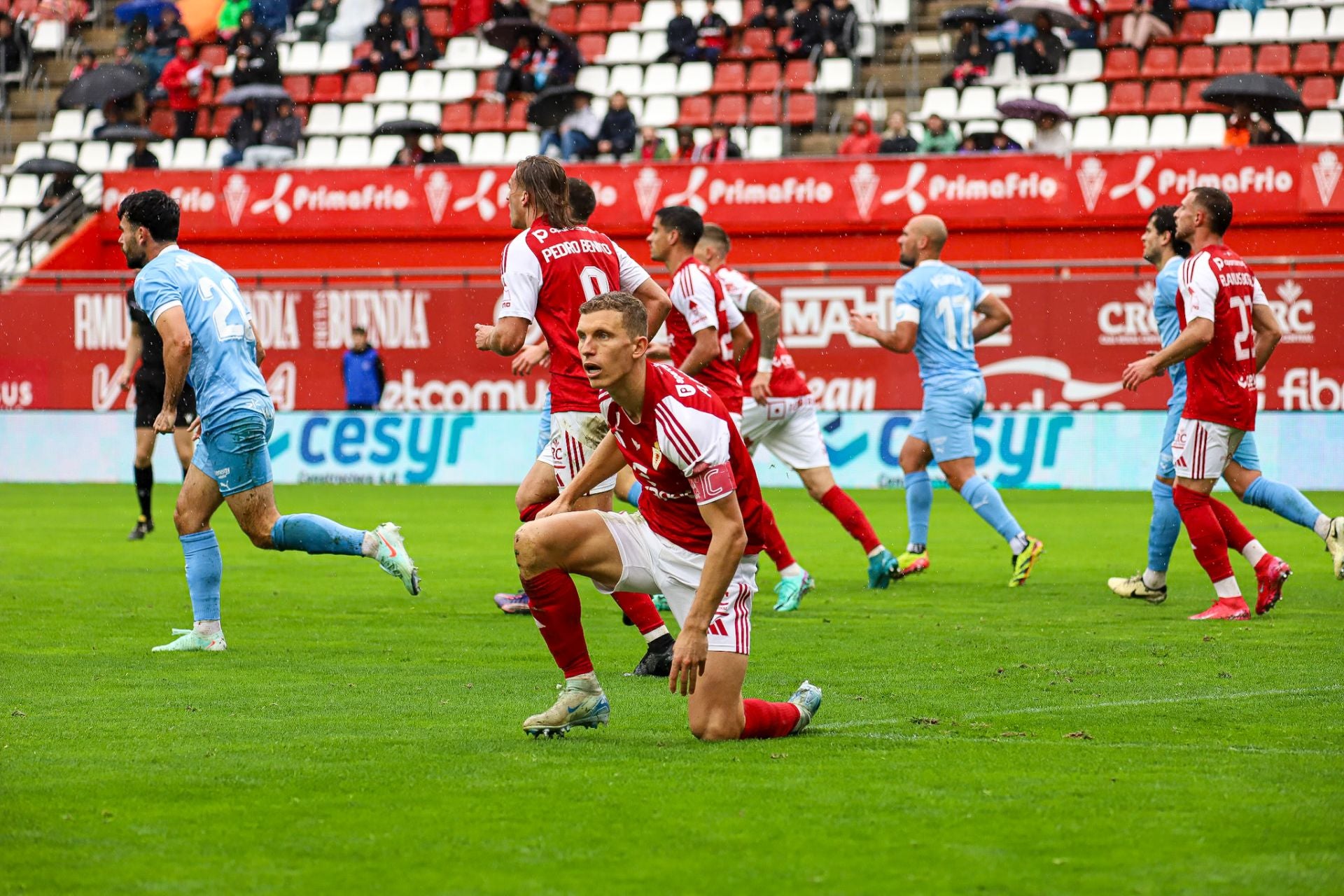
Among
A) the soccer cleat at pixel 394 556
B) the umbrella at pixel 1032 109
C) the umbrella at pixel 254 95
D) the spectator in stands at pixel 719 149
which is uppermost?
the umbrella at pixel 254 95

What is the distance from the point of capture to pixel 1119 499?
60.5ft

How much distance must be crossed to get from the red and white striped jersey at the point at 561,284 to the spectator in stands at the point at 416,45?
854 inches

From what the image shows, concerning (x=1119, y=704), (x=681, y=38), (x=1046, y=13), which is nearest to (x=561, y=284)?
(x=1119, y=704)

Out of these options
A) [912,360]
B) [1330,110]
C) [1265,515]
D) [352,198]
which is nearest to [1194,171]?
[1330,110]

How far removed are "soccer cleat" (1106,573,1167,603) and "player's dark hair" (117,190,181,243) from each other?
18.7 feet

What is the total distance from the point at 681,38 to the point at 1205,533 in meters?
19.3

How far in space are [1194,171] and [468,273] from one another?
385 inches

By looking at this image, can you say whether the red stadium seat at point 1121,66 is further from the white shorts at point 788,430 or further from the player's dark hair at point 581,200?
the player's dark hair at point 581,200

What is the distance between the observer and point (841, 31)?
2609cm

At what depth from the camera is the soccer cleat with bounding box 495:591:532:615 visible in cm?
965

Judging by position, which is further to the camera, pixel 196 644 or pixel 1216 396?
pixel 1216 396

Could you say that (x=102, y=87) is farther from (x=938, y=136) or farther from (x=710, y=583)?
(x=710, y=583)

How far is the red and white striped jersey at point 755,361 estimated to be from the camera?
1041cm

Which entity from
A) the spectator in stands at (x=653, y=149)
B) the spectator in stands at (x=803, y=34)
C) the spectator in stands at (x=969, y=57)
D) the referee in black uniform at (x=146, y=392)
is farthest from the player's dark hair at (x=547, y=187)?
the spectator in stands at (x=803, y=34)
